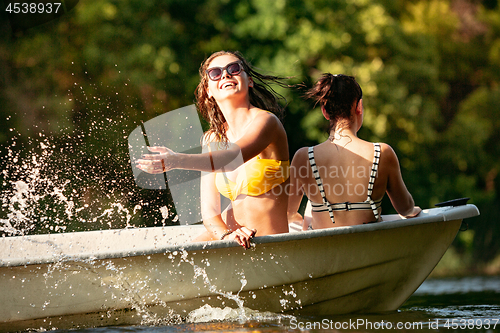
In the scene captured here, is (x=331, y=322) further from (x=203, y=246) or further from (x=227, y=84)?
(x=227, y=84)

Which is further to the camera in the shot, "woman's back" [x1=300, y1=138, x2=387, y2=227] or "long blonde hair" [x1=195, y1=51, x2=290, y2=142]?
"long blonde hair" [x1=195, y1=51, x2=290, y2=142]

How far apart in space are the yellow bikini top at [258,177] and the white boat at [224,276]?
1.09 ft

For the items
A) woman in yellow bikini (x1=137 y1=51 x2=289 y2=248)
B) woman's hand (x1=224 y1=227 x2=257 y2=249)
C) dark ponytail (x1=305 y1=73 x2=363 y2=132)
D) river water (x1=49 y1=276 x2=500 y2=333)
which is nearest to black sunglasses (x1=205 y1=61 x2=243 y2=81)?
woman in yellow bikini (x1=137 y1=51 x2=289 y2=248)

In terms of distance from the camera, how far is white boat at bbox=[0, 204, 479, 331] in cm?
303

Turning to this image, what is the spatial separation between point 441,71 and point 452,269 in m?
7.66

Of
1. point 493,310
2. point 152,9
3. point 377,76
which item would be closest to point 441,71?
point 377,76

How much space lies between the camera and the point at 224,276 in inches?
126

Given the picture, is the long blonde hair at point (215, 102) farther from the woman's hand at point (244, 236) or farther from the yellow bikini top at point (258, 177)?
the woman's hand at point (244, 236)

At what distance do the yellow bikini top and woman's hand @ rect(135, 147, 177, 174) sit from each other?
0.87 meters

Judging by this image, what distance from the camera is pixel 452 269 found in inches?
416

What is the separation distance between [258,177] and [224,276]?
0.62m

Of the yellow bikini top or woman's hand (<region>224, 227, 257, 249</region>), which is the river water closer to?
woman's hand (<region>224, 227, 257, 249</region>)

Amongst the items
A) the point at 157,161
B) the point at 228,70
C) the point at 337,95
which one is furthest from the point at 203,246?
the point at 337,95

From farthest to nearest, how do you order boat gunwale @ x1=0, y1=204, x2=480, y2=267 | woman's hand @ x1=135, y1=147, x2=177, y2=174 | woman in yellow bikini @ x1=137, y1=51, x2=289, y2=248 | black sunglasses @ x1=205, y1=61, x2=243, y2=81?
black sunglasses @ x1=205, y1=61, x2=243, y2=81 < woman in yellow bikini @ x1=137, y1=51, x2=289, y2=248 < boat gunwale @ x1=0, y1=204, x2=480, y2=267 < woman's hand @ x1=135, y1=147, x2=177, y2=174
